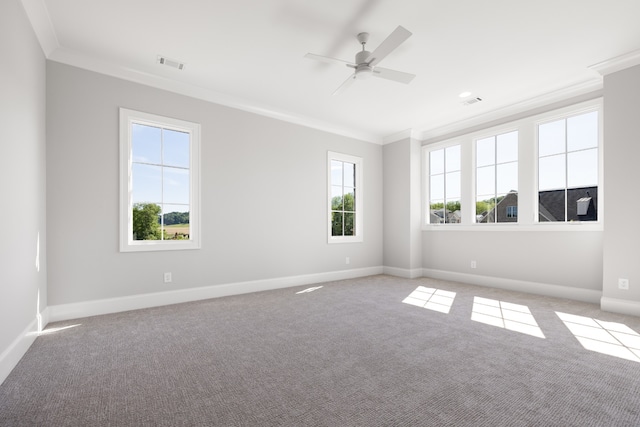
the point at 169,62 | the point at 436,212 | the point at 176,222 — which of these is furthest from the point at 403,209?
the point at 169,62

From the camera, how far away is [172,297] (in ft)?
12.6

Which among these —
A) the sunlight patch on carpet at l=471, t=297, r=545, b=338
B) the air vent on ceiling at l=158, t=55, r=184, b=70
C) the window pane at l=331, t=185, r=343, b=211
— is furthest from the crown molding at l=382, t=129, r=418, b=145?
the air vent on ceiling at l=158, t=55, r=184, b=70

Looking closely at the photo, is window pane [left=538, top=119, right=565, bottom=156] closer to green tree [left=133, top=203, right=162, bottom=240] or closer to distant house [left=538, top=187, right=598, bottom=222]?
distant house [left=538, top=187, right=598, bottom=222]

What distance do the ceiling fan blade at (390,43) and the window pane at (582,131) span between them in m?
3.16

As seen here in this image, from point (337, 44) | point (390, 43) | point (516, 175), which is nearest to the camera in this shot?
point (390, 43)

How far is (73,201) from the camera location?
3.29m

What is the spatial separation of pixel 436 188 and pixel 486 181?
0.93 metres

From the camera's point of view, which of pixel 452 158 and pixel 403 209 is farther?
pixel 403 209

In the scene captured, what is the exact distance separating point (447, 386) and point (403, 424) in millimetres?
518

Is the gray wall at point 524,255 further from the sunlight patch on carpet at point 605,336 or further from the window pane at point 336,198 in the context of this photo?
the window pane at point 336,198

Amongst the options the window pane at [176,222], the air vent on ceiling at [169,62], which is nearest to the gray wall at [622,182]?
the air vent on ceiling at [169,62]

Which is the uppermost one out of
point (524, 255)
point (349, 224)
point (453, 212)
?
point (453, 212)

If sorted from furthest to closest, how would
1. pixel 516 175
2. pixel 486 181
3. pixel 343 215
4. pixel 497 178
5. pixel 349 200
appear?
pixel 349 200 → pixel 343 215 → pixel 486 181 → pixel 497 178 → pixel 516 175

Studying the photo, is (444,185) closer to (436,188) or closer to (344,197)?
(436,188)
